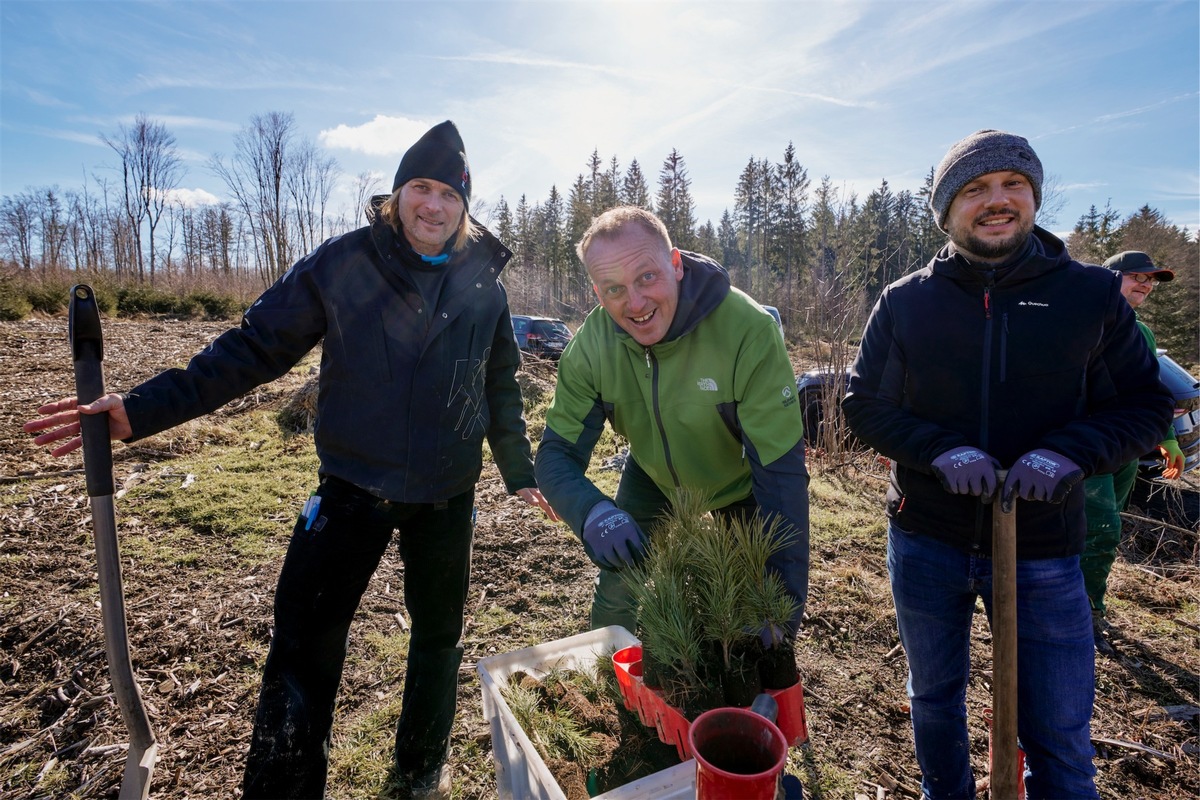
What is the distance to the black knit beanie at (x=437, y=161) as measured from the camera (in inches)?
83.7

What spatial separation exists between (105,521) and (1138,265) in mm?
5227

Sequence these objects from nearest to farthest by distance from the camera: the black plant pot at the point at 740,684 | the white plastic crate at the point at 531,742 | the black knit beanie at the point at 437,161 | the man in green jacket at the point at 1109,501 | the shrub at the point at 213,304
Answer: the white plastic crate at the point at 531,742, the black plant pot at the point at 740,684, the black knit beanie at the point at 437,161, the man in green jacket at the point at 1109,501, the shrub at the point at 213,304

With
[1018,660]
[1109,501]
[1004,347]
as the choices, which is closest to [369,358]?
[1004,347]

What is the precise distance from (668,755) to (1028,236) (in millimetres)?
1773

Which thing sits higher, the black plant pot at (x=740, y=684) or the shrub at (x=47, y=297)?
the shrub at (x=47, y=297)

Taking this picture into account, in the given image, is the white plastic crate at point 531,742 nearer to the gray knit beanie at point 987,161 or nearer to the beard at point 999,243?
the beard at point 999,243

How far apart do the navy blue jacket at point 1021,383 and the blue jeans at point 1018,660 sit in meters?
0.09

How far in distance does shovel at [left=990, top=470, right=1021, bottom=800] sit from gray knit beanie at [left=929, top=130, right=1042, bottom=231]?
33.6 inches

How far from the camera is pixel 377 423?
2.00 m

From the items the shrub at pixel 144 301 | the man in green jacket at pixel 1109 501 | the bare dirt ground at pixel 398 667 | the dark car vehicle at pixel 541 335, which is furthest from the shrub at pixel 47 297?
the man in green jacket at pixel 1109 501

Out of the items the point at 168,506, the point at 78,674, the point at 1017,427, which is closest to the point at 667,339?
the point at 1017,427

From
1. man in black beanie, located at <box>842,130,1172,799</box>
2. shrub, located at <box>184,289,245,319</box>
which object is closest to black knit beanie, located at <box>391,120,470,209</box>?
man in black beanie, located at <box>842,130,1172,799</box>

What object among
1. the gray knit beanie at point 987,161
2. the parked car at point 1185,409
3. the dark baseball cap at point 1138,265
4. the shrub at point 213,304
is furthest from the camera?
the shrub at point 213,304

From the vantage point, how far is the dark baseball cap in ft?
11.7
